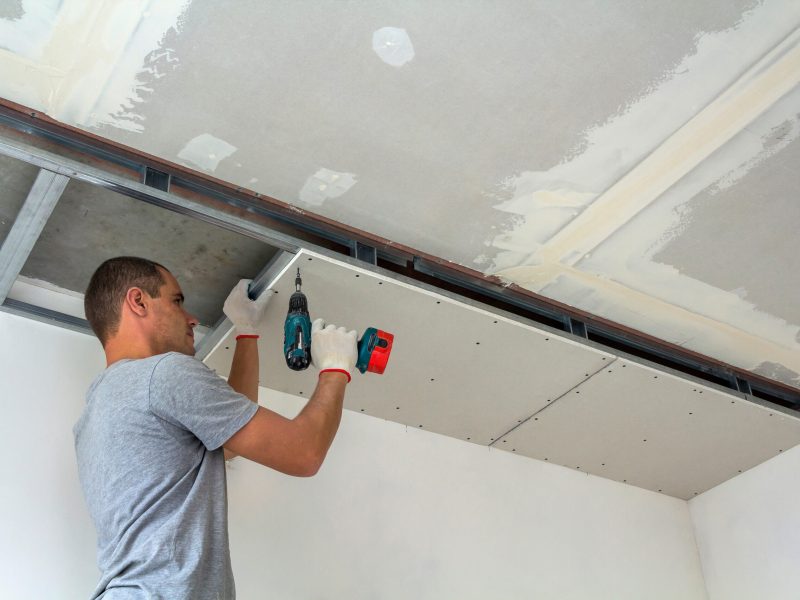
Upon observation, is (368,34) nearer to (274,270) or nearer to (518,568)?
(274,270)

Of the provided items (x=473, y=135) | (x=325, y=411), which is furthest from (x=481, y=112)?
(x=325, y=411)

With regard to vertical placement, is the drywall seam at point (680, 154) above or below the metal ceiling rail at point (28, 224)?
above

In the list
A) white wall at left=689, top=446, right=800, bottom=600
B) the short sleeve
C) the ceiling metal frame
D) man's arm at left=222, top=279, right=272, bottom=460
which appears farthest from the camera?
white wall at left=689, top=446, right=800, bottom=600

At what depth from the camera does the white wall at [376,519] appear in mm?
2295

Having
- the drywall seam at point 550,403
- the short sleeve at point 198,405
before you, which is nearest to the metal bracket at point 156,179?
the short sleeve at point 198,405

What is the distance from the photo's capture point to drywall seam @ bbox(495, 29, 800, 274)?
196 cm

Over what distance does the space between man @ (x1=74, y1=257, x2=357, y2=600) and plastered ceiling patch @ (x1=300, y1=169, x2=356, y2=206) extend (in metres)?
0.50

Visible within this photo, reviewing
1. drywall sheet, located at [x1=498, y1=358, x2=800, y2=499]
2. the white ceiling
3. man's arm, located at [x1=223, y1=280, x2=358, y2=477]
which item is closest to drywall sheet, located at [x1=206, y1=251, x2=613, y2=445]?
the white ceiling

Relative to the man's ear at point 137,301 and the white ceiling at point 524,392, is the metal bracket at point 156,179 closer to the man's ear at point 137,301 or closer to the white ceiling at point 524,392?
the man's ear at point 137,301

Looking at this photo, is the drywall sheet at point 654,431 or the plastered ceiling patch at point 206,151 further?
the drywall sheet at point 654,431

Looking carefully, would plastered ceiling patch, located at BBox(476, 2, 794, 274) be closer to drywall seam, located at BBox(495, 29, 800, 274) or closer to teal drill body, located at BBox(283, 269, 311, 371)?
drywall seam, located at BBox(495, 29, 800, 274)

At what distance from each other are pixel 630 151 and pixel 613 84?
0.75ft

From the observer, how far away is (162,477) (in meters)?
1.77

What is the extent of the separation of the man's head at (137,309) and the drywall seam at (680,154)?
0.95 m
